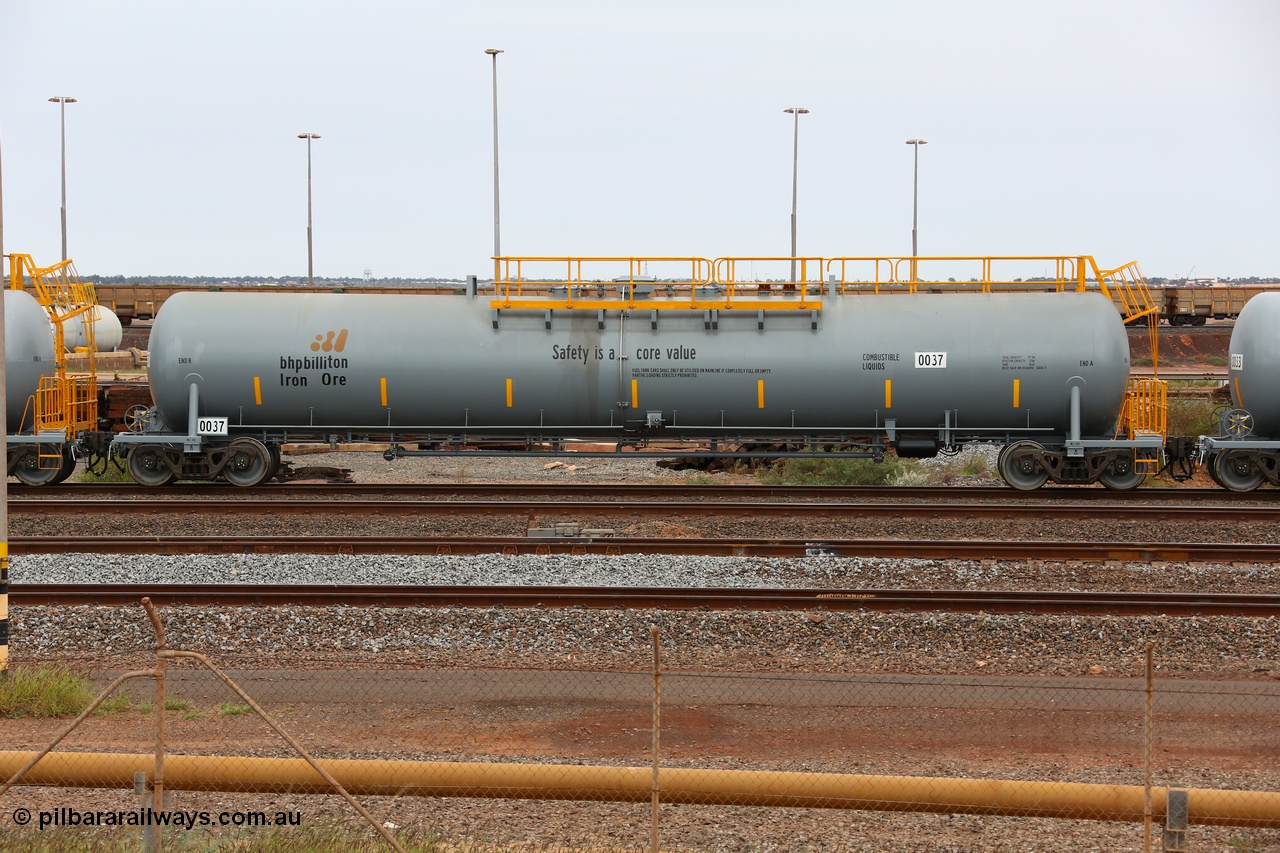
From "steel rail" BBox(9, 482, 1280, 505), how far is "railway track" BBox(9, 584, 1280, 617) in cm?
694

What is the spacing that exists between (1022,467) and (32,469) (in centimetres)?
1816

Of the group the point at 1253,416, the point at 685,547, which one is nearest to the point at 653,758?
the point at 685,547

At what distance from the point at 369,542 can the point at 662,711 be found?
721 cm

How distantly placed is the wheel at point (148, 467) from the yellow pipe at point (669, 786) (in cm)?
1580

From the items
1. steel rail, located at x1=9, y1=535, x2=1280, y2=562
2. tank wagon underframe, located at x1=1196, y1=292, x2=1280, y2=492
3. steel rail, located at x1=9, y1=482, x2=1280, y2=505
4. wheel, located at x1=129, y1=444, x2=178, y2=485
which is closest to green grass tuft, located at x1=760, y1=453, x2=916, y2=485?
steel rail, located at x1=9, y1=482, x2=1280, y2=505

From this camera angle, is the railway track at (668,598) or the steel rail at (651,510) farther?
the steel rail at (651,510)

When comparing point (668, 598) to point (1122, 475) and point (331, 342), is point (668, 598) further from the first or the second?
point (1122, 475)

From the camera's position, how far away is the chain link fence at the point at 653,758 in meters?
6.11

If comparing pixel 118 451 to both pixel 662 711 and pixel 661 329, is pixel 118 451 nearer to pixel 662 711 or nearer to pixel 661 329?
pixel 661 329

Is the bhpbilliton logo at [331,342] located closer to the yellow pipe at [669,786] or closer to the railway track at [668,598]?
the railway track at [668,598]

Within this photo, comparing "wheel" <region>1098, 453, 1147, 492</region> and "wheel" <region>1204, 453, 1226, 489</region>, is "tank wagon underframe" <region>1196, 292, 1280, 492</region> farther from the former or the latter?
"wheel" <region>1098, 453, 1147, 492</region>

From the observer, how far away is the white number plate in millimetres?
20531

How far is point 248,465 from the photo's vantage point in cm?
2095

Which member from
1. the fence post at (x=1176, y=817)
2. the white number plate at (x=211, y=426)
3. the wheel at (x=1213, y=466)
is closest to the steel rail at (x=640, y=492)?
the wheel at (x=1213, y=466)
